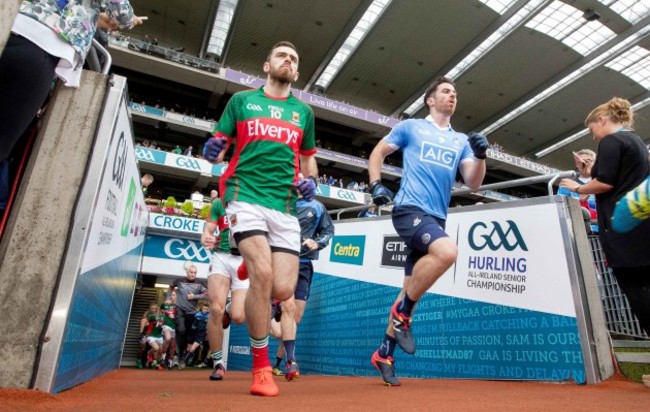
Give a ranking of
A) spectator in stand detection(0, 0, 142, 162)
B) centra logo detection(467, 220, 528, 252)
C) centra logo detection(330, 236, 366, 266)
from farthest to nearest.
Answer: centra logo detection(330, 236, 366, 266)
centra logo detection(467, 220, 528, 252)
spectator in stand detection(0, 0, 142, 162)

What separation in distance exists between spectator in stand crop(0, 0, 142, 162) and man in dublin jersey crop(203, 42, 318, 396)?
812 mm

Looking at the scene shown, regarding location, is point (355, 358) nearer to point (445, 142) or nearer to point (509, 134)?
point (445, 142)

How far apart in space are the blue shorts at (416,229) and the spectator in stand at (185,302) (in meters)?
6.66

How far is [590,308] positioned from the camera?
2.98 m

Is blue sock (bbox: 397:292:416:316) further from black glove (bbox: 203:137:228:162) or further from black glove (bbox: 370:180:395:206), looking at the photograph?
black glove (bbox: 203:137:228:162)

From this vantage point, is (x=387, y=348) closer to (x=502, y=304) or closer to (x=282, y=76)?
(x=502, y=304)

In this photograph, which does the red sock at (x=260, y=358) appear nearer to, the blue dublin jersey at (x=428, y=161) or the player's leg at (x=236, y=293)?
the blue dublin jersey at (x=428, y=161)

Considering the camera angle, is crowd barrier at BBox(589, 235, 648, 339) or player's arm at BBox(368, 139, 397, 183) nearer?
crowd barrier at BBox(589, 235, 648, 339)

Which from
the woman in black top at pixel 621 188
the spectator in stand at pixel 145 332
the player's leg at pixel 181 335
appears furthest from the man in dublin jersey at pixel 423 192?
the spectator in stand at pixel 145 332

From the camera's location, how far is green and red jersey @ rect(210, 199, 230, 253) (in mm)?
4281

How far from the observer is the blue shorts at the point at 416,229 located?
2810 millimetres

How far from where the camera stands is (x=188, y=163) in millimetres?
21984

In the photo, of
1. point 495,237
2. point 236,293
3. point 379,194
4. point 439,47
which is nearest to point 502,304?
point 495,237

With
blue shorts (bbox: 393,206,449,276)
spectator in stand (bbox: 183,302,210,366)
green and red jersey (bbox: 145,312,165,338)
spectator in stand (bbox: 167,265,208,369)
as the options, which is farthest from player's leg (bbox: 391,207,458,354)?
green and red jersey (bbox: 145,312,165,338)
